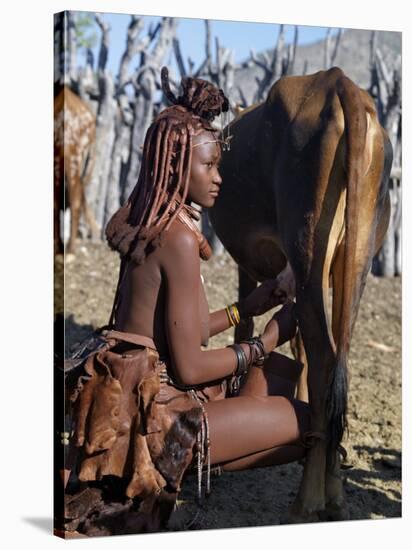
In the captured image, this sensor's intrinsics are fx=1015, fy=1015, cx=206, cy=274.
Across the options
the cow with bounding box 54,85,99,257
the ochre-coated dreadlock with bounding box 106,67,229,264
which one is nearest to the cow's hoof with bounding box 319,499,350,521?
the ochre-coated dreadlock with bounding box 106,67,229,264

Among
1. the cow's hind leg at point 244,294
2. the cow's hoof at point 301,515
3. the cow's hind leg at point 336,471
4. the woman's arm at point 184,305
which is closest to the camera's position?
the woman's arm at point 184,305

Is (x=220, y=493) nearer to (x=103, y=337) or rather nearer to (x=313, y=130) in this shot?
(x=103, y=337)

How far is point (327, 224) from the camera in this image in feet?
12.3

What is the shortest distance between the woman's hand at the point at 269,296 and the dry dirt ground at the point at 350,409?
771 millimetres

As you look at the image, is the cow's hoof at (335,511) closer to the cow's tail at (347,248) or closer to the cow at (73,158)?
the cow's tail at (347,248)

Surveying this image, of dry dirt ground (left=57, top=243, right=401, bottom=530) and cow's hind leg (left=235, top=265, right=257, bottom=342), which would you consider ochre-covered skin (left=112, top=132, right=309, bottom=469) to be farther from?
cow's hind leg (left=235, top=265, right=257, bottom=342)

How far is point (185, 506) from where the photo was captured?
415 centimetres

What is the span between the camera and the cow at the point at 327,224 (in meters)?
3.72

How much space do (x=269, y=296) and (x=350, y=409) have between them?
203 cm

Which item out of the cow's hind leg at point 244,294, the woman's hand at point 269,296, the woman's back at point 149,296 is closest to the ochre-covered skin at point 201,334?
the woman's back at point 149,296

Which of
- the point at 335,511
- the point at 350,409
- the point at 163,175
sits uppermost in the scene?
the point at 163,175

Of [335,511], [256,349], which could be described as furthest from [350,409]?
[256,349]

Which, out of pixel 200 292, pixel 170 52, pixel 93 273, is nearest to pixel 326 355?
pixel 200 292

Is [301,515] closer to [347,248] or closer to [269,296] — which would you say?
[269,296]
